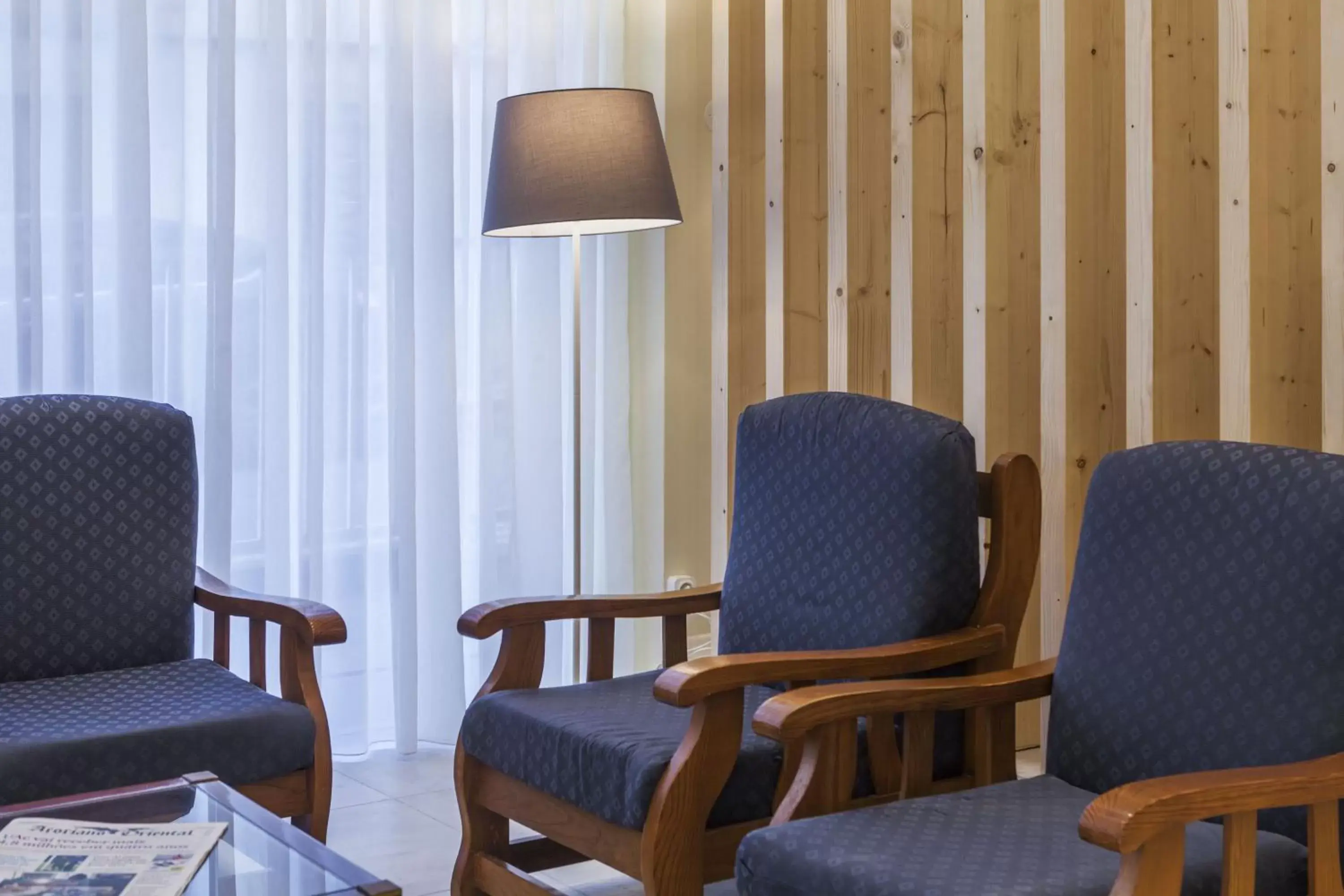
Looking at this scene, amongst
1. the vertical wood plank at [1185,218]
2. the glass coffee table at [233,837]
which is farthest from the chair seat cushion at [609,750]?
the vertical wood plank at [1185,218]

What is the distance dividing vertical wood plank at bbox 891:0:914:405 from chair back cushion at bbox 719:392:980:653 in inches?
17.1

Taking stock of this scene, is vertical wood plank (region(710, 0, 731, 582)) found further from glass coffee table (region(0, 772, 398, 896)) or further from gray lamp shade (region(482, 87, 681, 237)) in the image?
glass coffee table (region(0, 772, 398, 896))

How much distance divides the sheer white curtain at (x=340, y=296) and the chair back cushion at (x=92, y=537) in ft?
1.36

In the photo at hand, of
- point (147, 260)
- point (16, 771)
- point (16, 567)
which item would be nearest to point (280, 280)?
point (147, 260)

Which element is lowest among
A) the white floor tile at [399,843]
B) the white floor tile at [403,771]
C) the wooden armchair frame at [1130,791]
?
the white floor tile at [399,843]

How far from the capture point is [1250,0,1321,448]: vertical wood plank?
2391 mm

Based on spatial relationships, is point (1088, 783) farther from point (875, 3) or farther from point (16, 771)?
point (875, 3)

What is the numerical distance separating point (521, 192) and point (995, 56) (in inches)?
42.5

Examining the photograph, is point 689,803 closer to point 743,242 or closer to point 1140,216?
point 1140,216

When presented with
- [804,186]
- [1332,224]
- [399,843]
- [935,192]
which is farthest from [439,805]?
[1332,224]

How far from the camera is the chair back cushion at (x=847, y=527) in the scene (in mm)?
2375

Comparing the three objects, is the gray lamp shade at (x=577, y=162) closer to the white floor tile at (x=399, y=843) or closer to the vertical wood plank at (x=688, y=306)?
the vertical wood plank at (x=688, y=306)

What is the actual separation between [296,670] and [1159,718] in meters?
1.48

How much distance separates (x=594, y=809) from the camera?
2.21 metres
